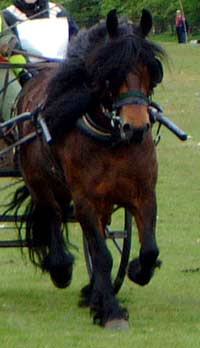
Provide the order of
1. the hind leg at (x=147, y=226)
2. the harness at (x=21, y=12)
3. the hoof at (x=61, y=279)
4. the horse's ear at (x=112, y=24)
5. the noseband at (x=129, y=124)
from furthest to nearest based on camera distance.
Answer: the harness at (x=21, y=12), the hoof at (x=61, y=279), the hind leg at (x=147, y=226), the horse's ear at (x=112, y=24), the noseband at (x=129, y=124)

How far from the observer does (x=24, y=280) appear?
11273mm

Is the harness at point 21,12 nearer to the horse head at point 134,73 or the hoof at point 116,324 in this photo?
the horse head at point 134,73

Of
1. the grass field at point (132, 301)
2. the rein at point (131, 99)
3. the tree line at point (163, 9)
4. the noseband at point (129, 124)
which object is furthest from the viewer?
the tree line at point (163, 9)

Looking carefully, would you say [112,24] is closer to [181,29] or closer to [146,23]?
[146,23]

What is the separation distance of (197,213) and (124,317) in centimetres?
637

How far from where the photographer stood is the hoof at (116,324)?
29.4ft

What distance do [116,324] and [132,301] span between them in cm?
123

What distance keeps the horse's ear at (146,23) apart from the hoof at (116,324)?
1.87 meters

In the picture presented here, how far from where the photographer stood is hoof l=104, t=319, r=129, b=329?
8961 mm

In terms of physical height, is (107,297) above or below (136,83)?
below

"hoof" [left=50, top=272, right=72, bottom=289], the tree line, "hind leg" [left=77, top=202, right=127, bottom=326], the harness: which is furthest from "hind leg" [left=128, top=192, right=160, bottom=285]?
the tree line

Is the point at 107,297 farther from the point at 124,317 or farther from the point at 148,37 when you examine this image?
the point at 148,37

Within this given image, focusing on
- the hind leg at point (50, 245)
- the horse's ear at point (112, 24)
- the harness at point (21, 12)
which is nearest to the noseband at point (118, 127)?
the horse's ear at point (112, 24)

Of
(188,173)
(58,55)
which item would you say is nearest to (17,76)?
(58,55)
